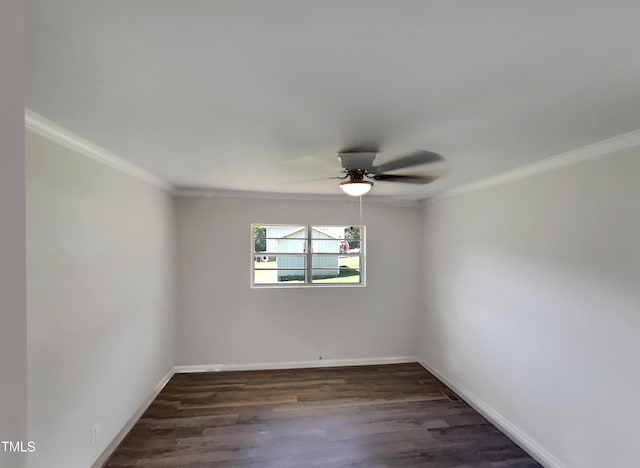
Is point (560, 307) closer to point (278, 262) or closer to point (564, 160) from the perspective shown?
point (564, 160)

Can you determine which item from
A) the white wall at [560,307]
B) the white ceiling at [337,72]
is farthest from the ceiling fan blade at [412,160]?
the white wall at [560,307]

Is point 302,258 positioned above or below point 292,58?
below

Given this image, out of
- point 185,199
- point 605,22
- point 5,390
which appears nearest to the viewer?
point 5,390

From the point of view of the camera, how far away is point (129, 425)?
9.39ft

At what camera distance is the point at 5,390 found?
58 cm

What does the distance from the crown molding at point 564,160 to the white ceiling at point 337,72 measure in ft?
0.41

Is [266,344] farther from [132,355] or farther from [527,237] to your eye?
[527,237]

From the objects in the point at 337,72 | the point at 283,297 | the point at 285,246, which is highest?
the point at 337,72

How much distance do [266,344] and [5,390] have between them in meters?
3.96

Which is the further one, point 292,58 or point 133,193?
point 133,193

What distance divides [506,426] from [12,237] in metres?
3.77

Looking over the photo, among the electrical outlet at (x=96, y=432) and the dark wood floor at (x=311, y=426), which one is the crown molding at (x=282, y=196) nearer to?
the dark wood floor at (x=311, y=426)

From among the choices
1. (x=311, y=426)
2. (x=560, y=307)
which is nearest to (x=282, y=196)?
(x=311, y=426)

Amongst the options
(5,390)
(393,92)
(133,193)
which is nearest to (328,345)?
(133,193)
